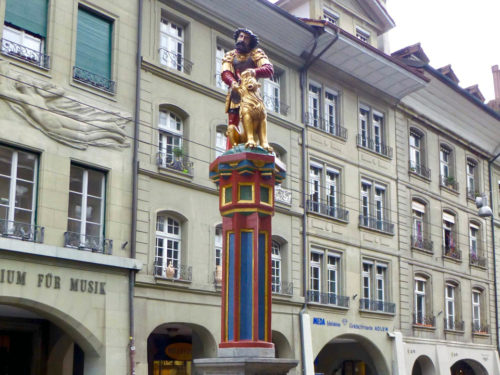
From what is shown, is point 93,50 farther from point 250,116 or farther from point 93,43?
point 250,116

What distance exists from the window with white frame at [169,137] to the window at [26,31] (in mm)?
3871

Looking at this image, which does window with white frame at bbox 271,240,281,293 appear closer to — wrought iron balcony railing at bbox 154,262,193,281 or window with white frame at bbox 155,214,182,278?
wrought iron balcony railing at bbox 154,262,193,281

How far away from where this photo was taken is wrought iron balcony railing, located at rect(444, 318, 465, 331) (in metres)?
31.1

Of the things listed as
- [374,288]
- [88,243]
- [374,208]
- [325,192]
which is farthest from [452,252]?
[88,243]

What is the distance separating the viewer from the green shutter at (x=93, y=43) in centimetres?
1953

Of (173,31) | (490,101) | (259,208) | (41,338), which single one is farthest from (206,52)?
(490,101)

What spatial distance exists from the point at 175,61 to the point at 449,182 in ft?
50.1

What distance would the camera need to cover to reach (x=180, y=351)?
23594mm

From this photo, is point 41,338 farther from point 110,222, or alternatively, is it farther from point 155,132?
point 155,132

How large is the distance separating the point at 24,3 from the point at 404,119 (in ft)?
53.9

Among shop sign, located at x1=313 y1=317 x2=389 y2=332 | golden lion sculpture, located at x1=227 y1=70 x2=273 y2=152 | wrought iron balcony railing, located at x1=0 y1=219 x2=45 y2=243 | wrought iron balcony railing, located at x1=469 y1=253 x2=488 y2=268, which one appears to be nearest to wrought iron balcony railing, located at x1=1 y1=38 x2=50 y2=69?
wrought iron balcony railing, located at x1=0 y1=219 x2=45 y2=243

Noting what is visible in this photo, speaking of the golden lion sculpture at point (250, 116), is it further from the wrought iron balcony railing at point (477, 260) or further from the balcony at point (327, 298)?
the wrought iron balcony railing at point (477, 260)

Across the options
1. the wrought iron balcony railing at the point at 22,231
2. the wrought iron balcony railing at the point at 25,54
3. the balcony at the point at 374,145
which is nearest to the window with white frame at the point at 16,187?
the wrought iron balcony railing at the point at 22,231

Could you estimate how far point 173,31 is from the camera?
2230 cm
